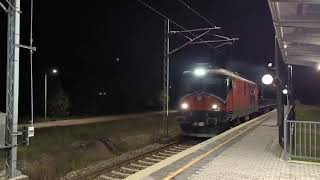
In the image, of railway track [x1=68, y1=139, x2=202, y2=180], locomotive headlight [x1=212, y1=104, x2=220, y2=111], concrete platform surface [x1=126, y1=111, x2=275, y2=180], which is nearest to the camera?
concrete platform surface [x1=126, y1=111, x2=275, y2=180]

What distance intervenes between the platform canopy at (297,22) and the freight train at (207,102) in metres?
8.19

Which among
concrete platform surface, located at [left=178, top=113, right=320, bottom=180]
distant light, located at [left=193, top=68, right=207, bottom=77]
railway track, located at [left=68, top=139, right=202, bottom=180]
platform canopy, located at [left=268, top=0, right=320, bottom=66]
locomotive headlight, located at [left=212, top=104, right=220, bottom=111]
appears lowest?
railway track, located at [left=68, top=139, right=202, bottom=180]

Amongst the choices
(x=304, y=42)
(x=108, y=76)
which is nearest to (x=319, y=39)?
(x=304, y=42)

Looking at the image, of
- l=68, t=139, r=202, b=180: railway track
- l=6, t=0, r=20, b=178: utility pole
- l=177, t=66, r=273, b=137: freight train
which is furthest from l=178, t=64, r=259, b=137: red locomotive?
l=6, t=0, r=20, b=178: utility pole

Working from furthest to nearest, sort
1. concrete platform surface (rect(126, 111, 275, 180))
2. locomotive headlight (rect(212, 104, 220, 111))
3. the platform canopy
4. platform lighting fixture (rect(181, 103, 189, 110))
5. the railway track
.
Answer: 1. platform lighting fixture (rect(181, 103, 189, 110))
2. locomotive headlight (rect(212, 104, 220, 111))
3. the railway track
4. concrete platform surface (rect(126, 111, 275, 180))
5. the platform canopy

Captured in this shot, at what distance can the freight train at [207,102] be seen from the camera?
23.1 m

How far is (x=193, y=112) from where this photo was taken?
23547mm

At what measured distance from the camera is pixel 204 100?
77.0 ft

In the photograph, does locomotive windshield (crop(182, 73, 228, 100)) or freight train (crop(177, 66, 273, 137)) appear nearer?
freight train (crop(177, 66, 273, 137))

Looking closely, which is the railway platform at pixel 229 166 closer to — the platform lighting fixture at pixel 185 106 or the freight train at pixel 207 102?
the freight train at pixel 207 102

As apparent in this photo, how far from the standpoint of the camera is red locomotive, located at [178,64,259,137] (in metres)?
23.1

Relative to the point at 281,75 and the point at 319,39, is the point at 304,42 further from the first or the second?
the point at 281,75

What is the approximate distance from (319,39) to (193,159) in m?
4.92

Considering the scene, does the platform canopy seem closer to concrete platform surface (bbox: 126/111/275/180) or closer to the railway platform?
the railway platform
